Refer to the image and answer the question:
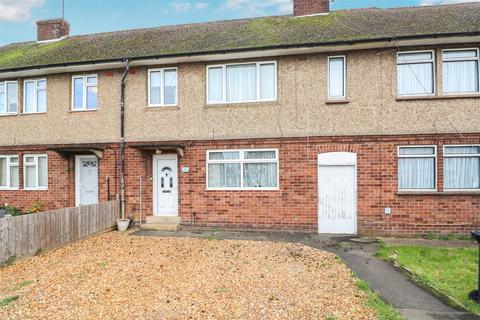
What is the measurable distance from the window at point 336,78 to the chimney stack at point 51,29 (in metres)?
11.7

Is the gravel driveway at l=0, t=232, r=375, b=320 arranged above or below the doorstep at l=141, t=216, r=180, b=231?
below

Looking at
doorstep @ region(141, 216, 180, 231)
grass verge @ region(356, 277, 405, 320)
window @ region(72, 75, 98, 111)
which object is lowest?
grass verge @ region(356, 277, 405, 320)

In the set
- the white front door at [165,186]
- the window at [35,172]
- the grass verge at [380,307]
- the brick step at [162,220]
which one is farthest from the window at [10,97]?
the grass verge at [380,307]

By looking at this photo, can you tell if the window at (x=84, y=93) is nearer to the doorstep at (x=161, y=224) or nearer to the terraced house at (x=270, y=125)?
the terraced house at (x=270, y=125)

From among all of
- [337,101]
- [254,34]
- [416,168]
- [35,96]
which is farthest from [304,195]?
[35,96]

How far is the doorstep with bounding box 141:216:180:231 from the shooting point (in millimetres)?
9302

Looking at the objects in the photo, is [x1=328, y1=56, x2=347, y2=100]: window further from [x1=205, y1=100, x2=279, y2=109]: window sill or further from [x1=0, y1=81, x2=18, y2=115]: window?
[x1=0, y1=81, x2=18, y2=115]: window

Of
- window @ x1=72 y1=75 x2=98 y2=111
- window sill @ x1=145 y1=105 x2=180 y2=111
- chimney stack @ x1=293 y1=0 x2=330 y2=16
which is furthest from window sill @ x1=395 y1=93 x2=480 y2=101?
window @ x1=72 y1=75 x2=98 y2=111

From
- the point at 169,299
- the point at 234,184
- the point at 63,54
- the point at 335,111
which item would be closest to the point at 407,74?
the point at 335,111

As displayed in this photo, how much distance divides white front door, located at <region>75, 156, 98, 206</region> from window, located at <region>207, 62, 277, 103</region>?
457 centimetres

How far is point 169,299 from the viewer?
4461mm

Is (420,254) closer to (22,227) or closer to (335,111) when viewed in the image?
(335,111)

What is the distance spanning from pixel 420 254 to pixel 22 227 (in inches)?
328

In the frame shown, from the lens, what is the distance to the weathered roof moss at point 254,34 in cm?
899
